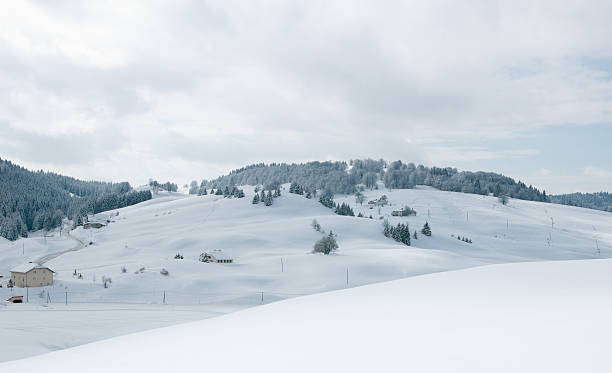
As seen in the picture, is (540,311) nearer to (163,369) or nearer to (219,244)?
(163,369)

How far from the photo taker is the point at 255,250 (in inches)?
2931

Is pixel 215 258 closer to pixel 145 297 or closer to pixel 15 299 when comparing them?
pixel 145 297

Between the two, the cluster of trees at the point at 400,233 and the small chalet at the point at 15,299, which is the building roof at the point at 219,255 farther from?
the cluster of trees at the point at 400,233

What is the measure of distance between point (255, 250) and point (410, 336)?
71009 millimetres

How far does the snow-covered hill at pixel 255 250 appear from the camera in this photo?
151 ft

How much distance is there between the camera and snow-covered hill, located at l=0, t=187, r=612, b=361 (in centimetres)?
4609

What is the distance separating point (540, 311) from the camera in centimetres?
527

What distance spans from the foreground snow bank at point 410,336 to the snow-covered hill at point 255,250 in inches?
715

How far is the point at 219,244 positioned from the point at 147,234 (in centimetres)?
2354

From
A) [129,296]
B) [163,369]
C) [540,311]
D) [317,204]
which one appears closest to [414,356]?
[540,311]

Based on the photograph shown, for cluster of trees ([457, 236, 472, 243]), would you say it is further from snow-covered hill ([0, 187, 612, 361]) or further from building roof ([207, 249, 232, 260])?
building roof ([207, 249, 232, 260])

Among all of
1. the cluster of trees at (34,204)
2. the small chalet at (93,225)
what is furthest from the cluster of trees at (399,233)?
the cluster of trees at (34,204)

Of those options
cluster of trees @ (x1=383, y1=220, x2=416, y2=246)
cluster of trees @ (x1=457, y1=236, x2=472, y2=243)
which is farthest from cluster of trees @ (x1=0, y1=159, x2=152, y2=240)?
cluster of trees @ (x1=457, y1=236, x2=472, y2=243)

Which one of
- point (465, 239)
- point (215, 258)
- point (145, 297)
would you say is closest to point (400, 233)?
point (465, 239)
